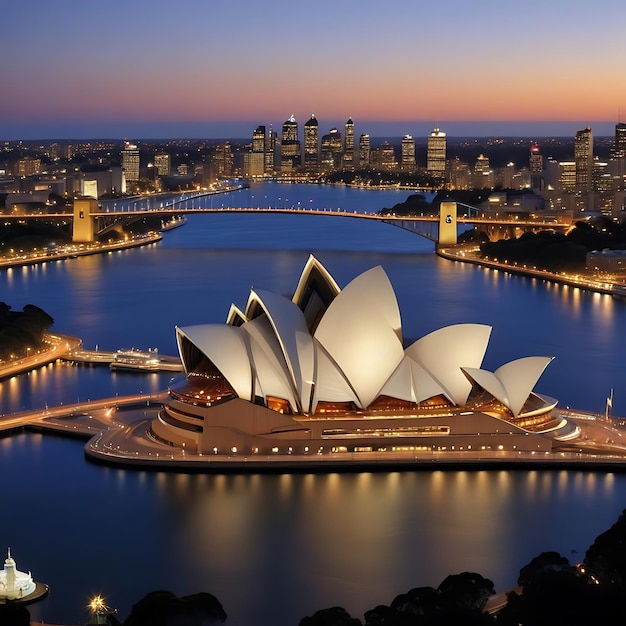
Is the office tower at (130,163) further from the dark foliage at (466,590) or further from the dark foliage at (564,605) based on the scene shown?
the dark foliage at (564,605)

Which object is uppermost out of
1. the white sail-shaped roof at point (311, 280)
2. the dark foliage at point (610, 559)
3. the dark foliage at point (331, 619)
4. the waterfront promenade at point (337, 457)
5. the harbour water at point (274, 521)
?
the white sail-shaped roof at point (311, 280)

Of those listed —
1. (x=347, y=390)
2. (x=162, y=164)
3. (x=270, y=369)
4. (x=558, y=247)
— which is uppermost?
(x=162, y=164)

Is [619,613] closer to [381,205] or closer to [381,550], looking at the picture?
[381,550]

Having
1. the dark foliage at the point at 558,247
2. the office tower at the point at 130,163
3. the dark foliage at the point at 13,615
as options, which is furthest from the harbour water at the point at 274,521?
the office tower at the point at 130,163

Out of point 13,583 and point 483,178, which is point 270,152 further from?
point 13,583

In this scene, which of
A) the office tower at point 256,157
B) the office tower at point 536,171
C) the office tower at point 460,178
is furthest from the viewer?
the office tower at point 256,157

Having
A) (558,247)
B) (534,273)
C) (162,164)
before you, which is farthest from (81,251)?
(162,164)
